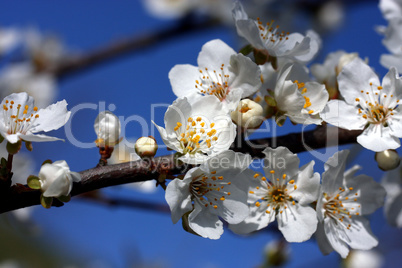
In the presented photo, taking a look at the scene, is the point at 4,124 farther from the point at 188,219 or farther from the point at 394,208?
the point at 394,208

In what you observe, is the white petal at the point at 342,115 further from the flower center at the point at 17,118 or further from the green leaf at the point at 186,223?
the flower center at the point at 17,118

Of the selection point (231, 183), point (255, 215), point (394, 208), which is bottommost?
point (394, 208)

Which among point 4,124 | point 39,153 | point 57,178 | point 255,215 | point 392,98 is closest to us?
point 57,178

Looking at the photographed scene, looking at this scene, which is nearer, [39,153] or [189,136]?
[189,136]

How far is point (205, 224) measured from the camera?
1261mm

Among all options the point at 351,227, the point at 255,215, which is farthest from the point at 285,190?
the point at 351,227

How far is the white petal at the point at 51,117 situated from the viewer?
1.25 m

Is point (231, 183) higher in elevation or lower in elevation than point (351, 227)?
higher

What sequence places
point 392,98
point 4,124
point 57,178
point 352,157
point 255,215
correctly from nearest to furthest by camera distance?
point 57,178 < point 4,124 < point 255,215 < point 392,98 < point 352,157

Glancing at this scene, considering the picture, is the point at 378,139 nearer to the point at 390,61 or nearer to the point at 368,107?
the point at 368,107

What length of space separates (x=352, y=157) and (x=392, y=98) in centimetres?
54

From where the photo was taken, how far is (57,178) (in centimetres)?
109

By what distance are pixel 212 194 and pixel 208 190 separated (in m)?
0.02

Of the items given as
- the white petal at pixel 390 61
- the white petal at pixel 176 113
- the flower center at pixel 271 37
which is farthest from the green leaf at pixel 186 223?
the white petal at pixel 390 61
